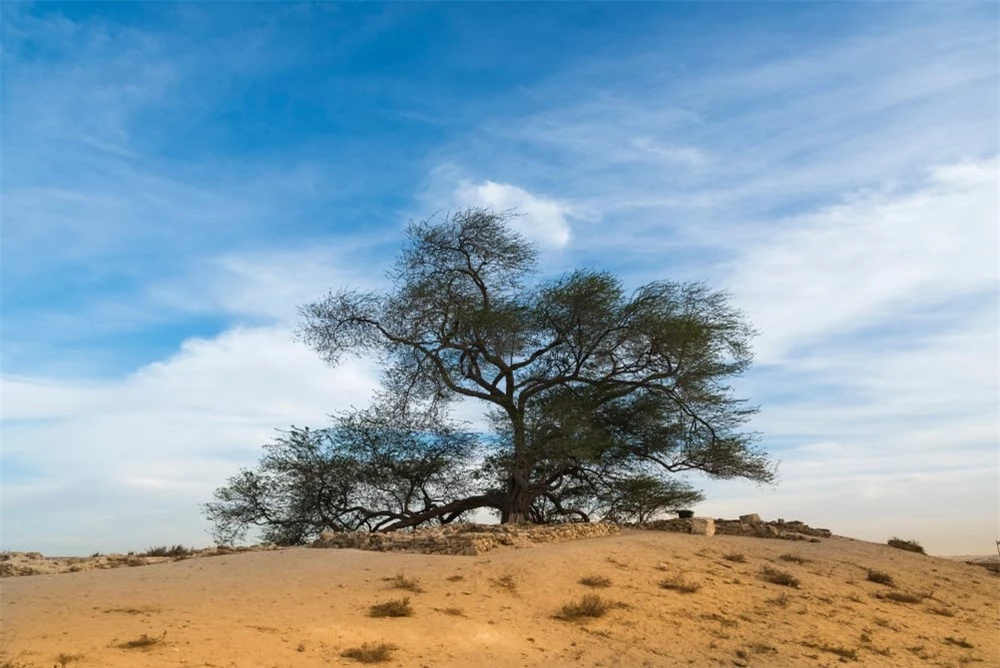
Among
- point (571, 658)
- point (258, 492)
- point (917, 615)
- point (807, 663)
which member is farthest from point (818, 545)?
point (258, 492)

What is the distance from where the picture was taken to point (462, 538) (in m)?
16.6

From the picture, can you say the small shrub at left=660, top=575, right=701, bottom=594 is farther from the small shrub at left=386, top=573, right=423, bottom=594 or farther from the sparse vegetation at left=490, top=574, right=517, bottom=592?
the small shrub at left=386, top=573, right=423, bottom=594

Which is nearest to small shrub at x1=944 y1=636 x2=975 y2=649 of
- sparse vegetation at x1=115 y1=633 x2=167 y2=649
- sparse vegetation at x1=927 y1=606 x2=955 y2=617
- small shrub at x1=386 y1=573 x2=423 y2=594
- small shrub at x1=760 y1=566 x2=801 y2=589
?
sparse vegetation at x1=927 y1=606 x2=955 y2=617

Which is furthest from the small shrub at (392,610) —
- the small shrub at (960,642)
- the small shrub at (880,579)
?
the small shrub at (880,579)

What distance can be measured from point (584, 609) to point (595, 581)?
133 centimetres

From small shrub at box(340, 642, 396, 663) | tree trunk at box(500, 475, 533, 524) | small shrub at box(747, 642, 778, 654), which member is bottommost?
small shrub at box(747, 642, 778, 654)

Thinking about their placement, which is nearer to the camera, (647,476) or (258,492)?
(647,476)

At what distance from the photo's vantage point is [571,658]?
11086mm

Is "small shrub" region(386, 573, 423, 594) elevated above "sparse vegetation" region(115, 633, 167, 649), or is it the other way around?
"small shrub" region(386, 573, 423, 594)

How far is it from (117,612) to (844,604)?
38.3ft

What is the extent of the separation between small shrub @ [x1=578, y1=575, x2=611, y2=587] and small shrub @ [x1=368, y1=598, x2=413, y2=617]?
331cm

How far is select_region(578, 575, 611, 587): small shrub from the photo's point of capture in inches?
545

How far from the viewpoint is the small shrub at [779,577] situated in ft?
51.3

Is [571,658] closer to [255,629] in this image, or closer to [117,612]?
[255,629]
